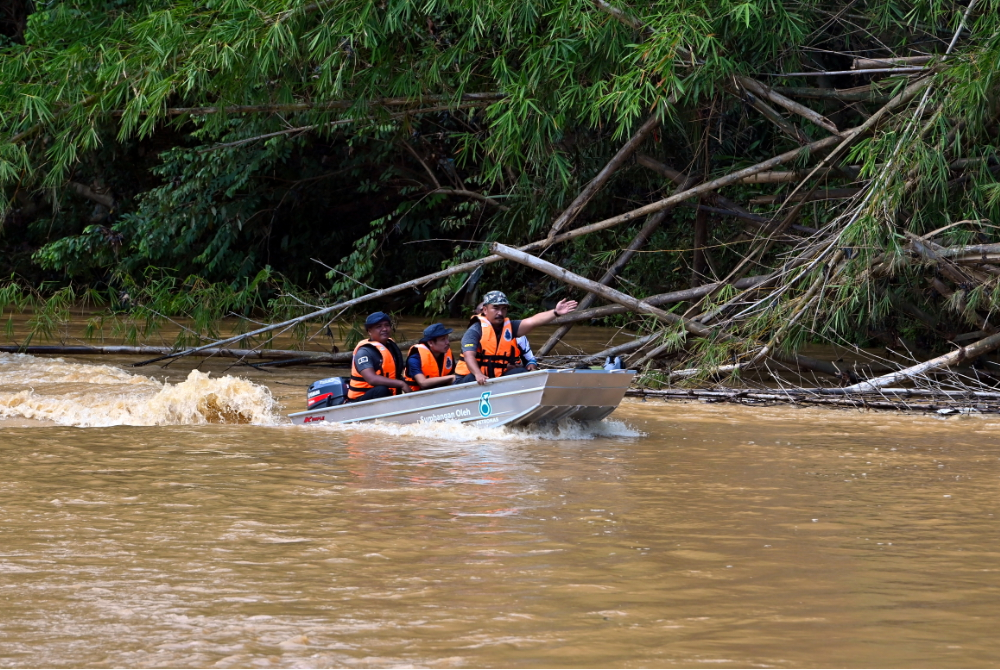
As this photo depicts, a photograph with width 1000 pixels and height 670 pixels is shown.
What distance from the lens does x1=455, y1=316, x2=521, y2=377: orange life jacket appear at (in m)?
10.2

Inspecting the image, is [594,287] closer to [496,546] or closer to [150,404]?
[150,404]

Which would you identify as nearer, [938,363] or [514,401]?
[514,401]

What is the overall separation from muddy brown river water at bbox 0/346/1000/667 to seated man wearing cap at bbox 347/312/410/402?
69 cm

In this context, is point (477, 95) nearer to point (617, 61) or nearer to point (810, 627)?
point (617, 61)

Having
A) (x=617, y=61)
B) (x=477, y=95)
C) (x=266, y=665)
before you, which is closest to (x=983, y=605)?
(x=266, y=665)

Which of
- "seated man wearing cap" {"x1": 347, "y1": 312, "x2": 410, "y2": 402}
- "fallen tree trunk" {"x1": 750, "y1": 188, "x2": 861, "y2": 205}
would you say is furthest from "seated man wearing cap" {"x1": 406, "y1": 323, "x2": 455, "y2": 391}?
"fallen tree trunk" {"x1": 750, "y1": 188, "x2": 861, "y2": 205}

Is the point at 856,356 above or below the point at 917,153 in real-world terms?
below

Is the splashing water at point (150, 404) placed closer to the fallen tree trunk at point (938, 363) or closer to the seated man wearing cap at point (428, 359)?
the seated man wearing cap at point (428, 359)

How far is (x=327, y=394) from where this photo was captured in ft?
34.1

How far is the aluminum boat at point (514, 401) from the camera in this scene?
930 centimetres

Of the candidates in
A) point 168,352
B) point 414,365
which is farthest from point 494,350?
point 168,352

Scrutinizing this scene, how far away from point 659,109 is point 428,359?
306cm

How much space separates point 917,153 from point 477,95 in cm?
450

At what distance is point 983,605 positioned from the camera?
473 centimetres
